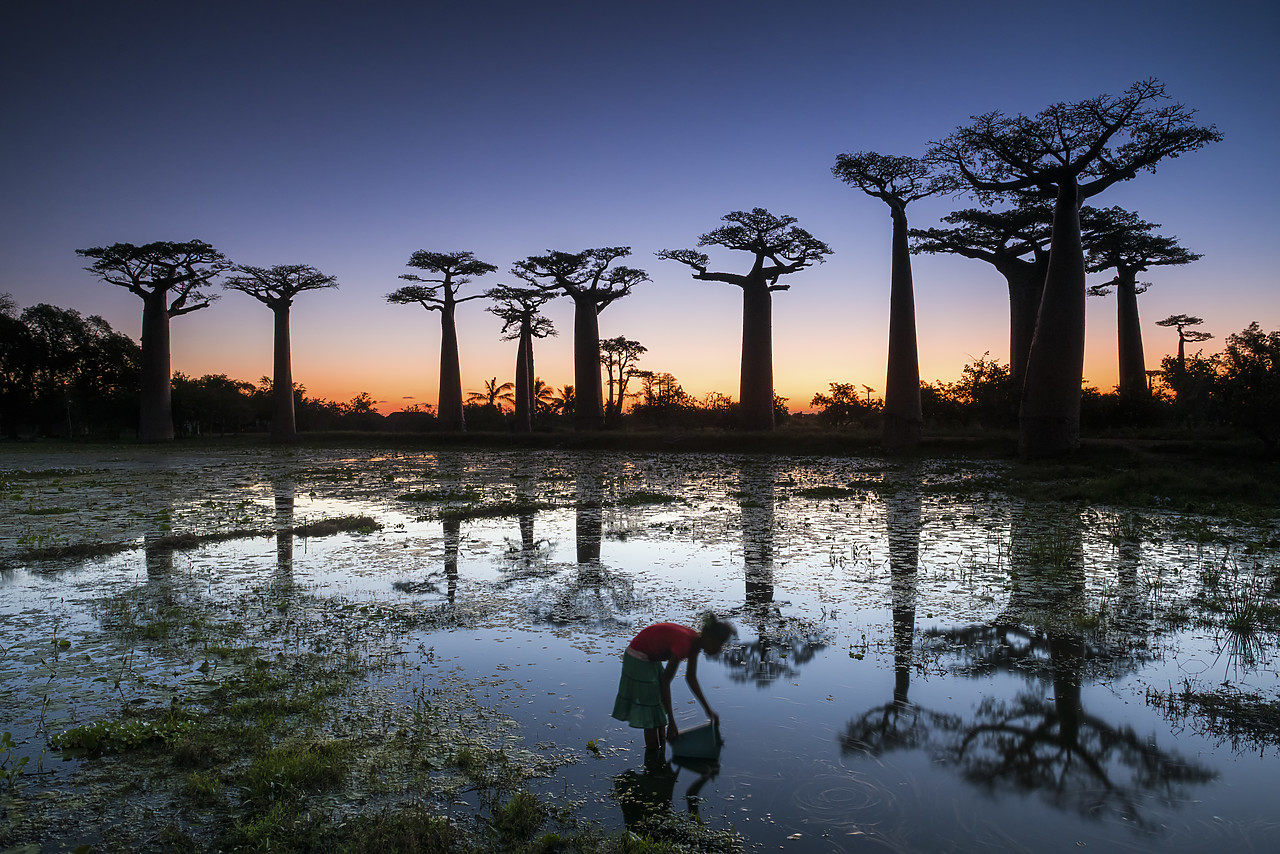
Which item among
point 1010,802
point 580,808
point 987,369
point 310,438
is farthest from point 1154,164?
point 310,438

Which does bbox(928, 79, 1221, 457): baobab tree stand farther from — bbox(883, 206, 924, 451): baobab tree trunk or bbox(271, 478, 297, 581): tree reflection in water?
bbox(271, 478, 297, 581): tree reflection in water

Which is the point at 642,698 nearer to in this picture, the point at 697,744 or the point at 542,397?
the point at 697,744

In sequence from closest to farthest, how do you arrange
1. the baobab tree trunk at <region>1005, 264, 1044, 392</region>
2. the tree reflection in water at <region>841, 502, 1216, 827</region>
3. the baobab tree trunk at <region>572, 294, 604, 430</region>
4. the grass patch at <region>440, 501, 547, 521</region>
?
the tree reflection in water at <region>841, 502, 1216, 827</region> → the grass patch at <region>440, 501, 547, 521</region> → the baobab tree trunk at <region>1005, 264, 1044, 392</region> → the baobab tree trunk at <region>572, 294, 604, 430</region>

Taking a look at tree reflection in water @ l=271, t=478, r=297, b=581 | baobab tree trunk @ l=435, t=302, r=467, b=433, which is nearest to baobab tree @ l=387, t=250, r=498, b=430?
baobab tree trunk @ l=435, t=302, r=467, b=433

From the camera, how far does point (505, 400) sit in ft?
184

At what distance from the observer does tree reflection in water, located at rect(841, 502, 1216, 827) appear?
3156mm

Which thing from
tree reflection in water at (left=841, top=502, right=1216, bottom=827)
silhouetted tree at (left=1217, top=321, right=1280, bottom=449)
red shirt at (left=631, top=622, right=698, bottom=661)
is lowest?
tree reflection in water at (left=841, top=502, right=1216, bottom=827)

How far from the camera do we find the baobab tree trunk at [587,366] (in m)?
32.9

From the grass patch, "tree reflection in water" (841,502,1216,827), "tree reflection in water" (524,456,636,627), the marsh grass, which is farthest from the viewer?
the grass patch

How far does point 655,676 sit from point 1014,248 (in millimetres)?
25465

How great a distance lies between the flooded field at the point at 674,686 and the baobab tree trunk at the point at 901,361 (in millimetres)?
11168

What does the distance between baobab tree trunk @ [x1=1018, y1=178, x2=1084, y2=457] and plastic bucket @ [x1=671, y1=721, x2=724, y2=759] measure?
1567 centimetres

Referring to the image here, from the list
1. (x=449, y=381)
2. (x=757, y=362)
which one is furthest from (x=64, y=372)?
(x=757, y=362)

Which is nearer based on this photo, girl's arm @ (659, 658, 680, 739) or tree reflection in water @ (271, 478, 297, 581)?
girl's arm @ (659, 658, 680, 739)
